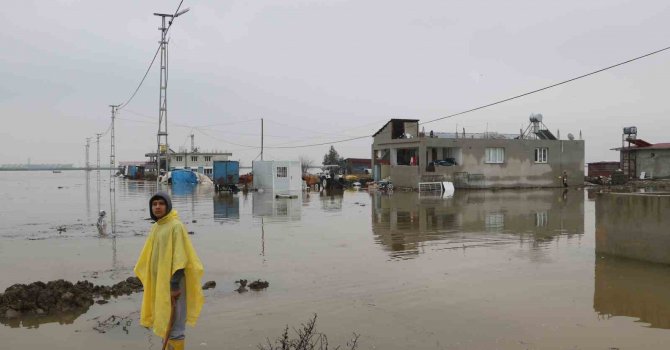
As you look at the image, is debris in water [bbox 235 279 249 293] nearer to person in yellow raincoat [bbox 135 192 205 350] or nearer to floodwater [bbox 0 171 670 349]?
floodwater [bbox 0 171 670 349]

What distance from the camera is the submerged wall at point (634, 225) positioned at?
958cm

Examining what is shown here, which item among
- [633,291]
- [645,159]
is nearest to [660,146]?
[645,159]

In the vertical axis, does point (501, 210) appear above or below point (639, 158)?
below

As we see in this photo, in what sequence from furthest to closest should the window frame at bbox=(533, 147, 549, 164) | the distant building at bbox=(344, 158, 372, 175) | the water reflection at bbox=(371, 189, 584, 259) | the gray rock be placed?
1. the distant building at bbox=(344, 158, 372, 175)
2. the window frame at bbox=(533, 147, 549, 164)
3. the water reflection at bbox=(371, 189, 584, 259)
4. the gray rock

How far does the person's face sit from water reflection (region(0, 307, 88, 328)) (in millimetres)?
3386

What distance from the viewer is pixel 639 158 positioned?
44.2 m

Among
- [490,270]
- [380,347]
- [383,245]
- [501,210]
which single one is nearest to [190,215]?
[383,245]

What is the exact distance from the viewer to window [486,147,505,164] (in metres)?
42.0

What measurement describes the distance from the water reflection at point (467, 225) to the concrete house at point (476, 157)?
1554 centimetres

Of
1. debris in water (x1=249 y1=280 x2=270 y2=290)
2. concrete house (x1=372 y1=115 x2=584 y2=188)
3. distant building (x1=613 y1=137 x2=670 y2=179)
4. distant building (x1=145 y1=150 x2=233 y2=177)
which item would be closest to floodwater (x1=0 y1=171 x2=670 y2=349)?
debris in water (x1=249 y1=280 x2=270 y2=290)

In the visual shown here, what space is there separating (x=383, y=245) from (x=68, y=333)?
8.00 metres

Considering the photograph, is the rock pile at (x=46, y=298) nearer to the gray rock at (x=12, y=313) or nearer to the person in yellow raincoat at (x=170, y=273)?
the gray rock at (x=12, y=313)

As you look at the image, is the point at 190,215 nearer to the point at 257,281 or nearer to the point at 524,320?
the point at 257,281

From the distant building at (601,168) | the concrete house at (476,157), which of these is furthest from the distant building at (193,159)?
the distant building at (601,168)
